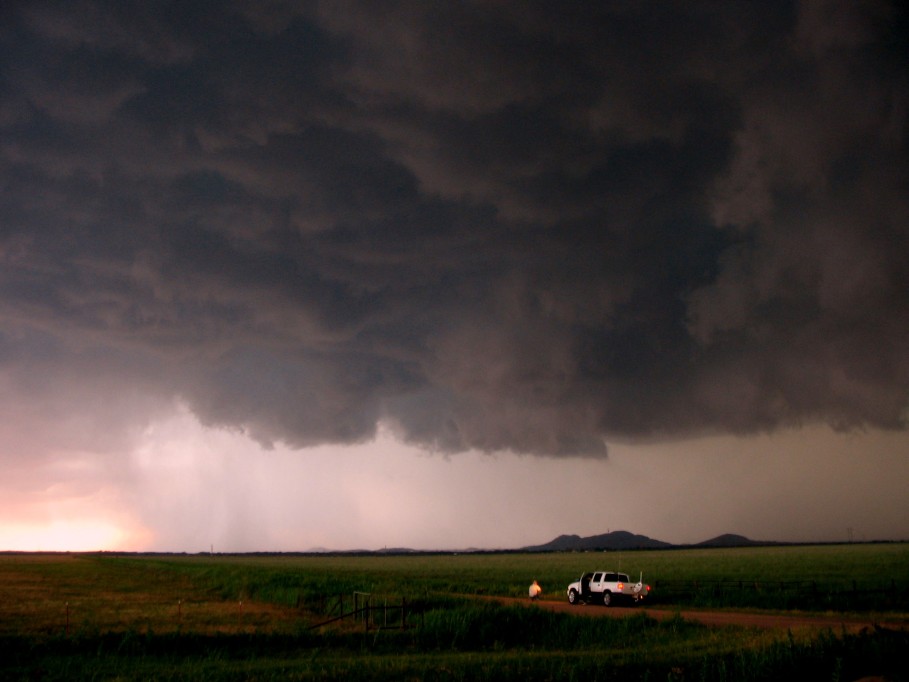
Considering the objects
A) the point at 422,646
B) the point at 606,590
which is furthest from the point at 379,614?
the point at 606,590

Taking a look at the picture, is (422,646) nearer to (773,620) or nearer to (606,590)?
(773,620)

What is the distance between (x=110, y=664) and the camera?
983 inches

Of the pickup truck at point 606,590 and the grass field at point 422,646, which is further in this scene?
the pickup truck at point 606,590

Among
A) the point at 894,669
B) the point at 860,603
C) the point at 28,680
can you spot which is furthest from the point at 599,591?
the point at 28,680

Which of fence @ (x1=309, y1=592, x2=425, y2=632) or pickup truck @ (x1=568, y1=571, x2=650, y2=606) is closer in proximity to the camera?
fence @ (x1=309, y1=592, x2=425, y2=632)

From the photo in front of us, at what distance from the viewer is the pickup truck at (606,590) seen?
4397 centimetres

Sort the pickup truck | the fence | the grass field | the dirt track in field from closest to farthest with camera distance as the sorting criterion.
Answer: the grass field < the dirt track in field < the fence < the pickup truck

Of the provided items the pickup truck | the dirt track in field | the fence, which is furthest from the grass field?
the pickup truck

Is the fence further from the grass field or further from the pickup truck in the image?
the pickup truck

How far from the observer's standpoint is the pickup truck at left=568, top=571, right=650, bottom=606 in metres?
44.0

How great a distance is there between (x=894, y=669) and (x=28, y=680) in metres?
24.7

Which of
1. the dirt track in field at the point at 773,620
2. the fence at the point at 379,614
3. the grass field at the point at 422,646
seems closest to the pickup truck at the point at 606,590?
the dirt track in field at the point at 773,620

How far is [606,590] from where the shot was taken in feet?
146

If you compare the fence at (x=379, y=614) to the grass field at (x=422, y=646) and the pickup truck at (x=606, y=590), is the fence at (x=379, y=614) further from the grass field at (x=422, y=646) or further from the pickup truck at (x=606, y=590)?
the pickup truck at (x=606, y=590)
